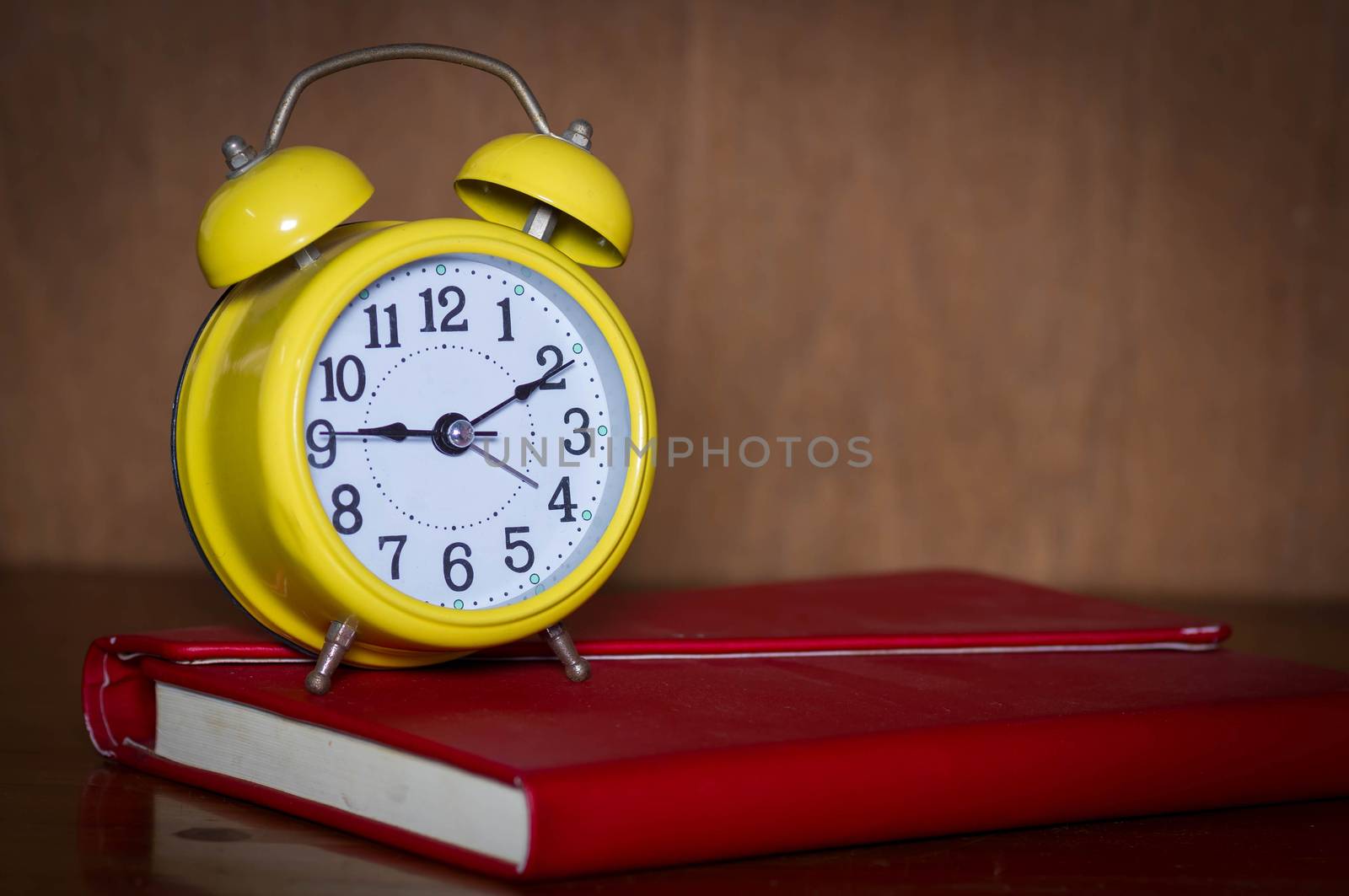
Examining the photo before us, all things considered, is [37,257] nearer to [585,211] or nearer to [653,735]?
[585,211]

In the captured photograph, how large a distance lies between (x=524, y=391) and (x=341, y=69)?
28 cm

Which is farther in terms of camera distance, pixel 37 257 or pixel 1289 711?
pixel 37 257

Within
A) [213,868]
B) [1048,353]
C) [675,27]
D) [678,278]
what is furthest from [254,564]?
[1048,353]

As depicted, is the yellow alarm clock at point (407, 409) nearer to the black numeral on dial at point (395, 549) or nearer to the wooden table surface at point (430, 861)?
the black numeral on dial at point (395, 549)

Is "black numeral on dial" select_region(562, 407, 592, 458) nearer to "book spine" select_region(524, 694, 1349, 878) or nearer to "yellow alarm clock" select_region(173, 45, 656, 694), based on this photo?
"yellow alarm clock" select_region(173, 45, 656, 694)

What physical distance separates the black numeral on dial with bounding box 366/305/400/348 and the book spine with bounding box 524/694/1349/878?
0.39 m

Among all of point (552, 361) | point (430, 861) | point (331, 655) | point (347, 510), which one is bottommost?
Result: point (430, 861)

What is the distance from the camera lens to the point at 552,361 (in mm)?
1237

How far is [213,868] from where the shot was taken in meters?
0.96

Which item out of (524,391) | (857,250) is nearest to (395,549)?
(524,391)

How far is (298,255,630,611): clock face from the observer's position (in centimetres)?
115

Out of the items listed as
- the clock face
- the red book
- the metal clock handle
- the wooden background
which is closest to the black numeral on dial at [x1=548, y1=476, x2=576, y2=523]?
the clock face

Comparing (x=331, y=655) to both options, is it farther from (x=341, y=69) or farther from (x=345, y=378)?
(x=341, y=69)

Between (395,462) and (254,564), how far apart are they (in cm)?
13
